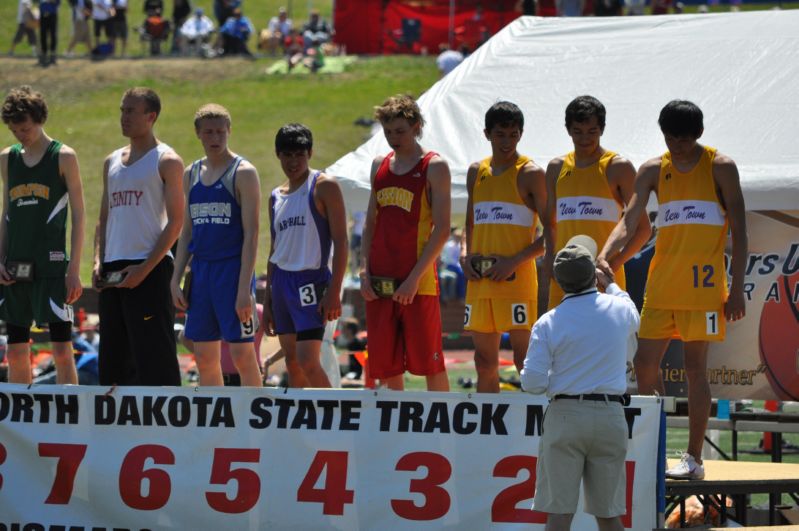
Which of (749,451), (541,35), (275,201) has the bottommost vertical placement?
(749,451)

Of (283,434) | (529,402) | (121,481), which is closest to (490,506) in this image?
(529,402)

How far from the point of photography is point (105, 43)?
3819 centimetres

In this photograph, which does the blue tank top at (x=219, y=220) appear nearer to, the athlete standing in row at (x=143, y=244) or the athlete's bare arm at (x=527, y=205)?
the athlete standing in row at (x=143, y=244)

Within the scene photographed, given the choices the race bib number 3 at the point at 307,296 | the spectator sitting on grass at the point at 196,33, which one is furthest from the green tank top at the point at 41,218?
the spectator sitting on grass at the point at 196,33

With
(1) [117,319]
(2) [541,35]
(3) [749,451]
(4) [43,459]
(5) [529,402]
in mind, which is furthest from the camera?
(3) [749,451]

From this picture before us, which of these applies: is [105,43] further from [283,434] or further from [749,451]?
[283,434]

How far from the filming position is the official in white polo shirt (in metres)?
5.39

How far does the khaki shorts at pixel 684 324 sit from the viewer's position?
6.57 meters

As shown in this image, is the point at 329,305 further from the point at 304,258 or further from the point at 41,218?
the point at 41,218

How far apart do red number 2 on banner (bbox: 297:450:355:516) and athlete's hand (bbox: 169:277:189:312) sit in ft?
4.39

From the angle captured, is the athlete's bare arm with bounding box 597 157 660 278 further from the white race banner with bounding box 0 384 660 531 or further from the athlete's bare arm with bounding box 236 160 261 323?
the athlete's bare arm with bounding box 236 160 261 323

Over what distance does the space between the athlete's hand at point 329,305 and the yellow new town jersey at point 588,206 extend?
4.01 ft

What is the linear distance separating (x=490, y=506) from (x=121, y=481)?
189cm

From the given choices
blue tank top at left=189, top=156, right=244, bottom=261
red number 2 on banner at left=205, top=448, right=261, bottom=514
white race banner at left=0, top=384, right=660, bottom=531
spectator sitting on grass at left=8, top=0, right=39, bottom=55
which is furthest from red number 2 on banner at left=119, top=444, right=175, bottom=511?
spectator sitting on grass at left=8, top=0, right=39, bottom=55
